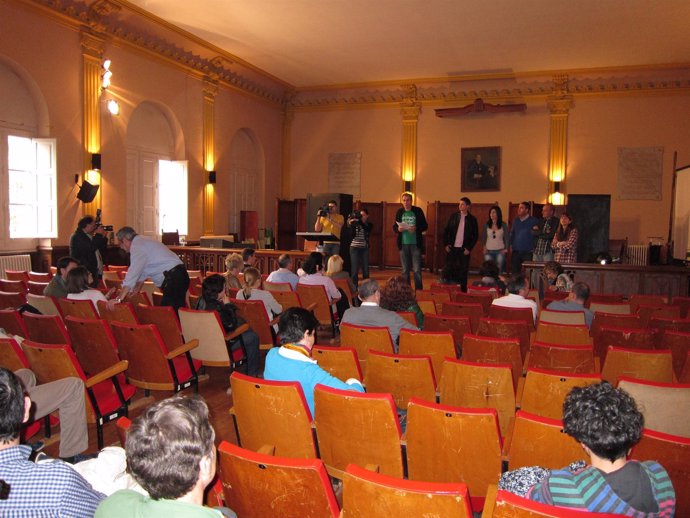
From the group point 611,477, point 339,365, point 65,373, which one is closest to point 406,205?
point 339,365

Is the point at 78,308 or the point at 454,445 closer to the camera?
the point at 454,445

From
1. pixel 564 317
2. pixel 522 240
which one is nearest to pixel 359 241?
pixel 522 240

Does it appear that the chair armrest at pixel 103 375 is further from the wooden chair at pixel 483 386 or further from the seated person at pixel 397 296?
the seated person at pixel 397 296

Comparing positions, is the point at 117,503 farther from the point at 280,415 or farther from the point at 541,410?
the point at 541,410

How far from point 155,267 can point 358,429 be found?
3.68 m

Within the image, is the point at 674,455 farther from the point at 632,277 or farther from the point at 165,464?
the point at 632,277

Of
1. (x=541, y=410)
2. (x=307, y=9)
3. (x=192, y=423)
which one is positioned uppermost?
(x=307, y=9)

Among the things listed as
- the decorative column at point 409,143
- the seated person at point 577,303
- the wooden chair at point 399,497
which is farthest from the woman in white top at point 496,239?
the wooden chair at point 399,497

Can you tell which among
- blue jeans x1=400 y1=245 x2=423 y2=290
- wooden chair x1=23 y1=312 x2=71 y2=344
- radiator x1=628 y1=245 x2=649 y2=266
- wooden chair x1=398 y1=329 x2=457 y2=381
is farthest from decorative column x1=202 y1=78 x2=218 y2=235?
wooden chair x1=398 y1=329 x2=457 y2=381

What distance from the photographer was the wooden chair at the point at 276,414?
2502 mm

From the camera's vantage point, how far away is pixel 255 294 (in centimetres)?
529

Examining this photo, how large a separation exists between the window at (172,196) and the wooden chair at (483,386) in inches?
404

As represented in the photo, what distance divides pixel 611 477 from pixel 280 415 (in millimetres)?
1382

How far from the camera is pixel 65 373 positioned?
319 centimetres
